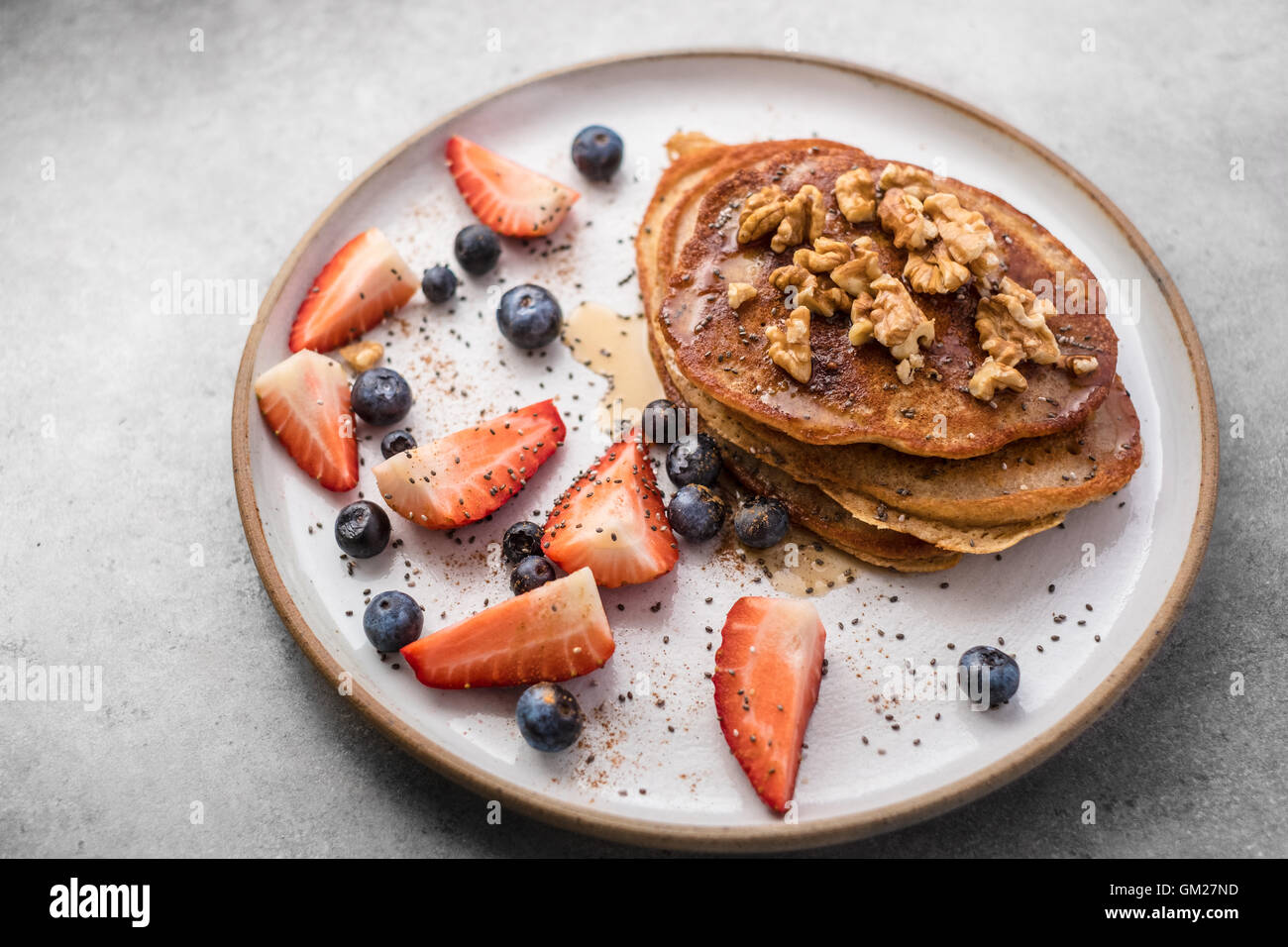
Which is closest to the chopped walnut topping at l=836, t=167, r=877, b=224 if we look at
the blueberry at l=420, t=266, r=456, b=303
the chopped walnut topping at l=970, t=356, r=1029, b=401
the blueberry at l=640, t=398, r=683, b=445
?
the chopped walnut topping at l=970, t=356, r=1029, b=401

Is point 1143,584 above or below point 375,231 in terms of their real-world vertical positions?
below

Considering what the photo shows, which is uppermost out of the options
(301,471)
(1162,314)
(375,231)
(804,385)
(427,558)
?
(375,231)

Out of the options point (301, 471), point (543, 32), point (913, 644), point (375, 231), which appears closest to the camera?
point (913, 644)

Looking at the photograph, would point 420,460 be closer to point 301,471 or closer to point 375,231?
point 301,471

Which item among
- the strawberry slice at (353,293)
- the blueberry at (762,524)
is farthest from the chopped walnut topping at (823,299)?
the strawberry slice at (353,293)

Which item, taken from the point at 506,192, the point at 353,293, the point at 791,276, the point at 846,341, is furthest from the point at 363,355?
the point at 846,341

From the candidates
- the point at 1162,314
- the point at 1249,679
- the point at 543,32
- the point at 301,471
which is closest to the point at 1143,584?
the point at 1249,679

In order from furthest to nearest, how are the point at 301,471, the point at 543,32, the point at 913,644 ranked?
the point at 543,32, the point at 301,471, the point at 913,644

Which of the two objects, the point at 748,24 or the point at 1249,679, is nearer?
the point at 1249,679

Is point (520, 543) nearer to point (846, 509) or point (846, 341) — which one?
point (846, 509)
